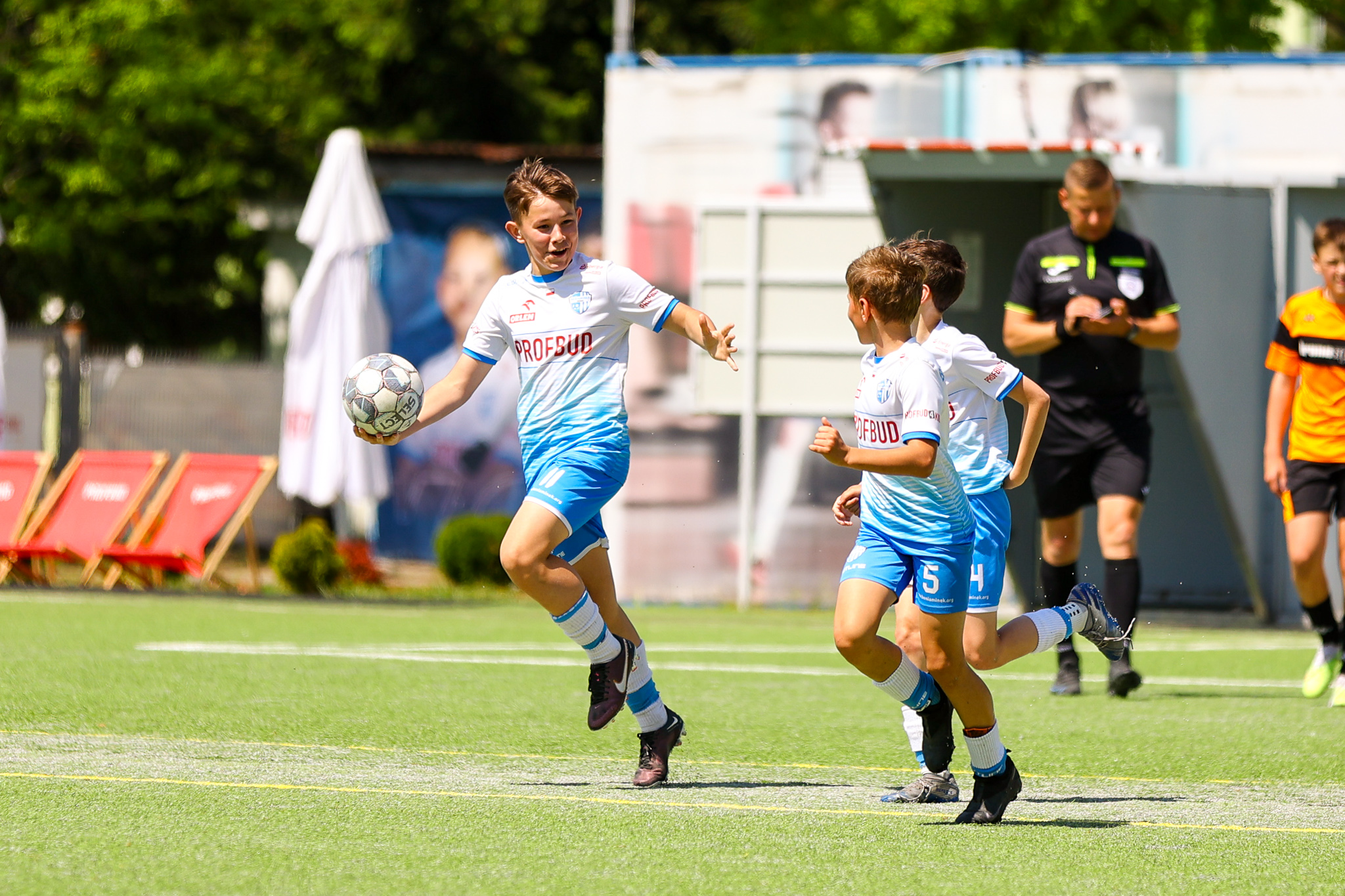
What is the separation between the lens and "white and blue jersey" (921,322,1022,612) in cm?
619

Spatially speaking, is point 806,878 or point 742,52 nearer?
point 806,878

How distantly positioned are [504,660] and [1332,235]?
4.76 meters

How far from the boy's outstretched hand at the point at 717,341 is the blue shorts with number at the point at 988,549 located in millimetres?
937

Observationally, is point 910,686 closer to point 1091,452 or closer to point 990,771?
point 990,771

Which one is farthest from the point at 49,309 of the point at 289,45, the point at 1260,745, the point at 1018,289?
the point at 1260,745

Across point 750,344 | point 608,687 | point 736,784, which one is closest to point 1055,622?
point 736,784

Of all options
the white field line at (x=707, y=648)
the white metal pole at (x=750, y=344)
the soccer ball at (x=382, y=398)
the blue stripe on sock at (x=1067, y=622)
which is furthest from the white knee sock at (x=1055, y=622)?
the white metal pole at (x=750, y=344)

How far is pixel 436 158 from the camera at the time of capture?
69.3 feet

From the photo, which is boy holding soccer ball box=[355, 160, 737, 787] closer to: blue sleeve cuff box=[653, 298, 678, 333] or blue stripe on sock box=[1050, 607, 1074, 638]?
blue sleeve cuff box=[653, 298, 678, 333]

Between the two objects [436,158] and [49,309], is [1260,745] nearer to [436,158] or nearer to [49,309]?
[436,158]

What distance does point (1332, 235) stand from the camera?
336 inches

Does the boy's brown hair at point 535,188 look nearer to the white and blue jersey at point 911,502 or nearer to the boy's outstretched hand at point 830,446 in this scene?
the white and blue jersey at point 911,502

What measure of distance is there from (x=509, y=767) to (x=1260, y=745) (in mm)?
2921

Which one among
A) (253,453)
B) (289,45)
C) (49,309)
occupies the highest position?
(289,45)
